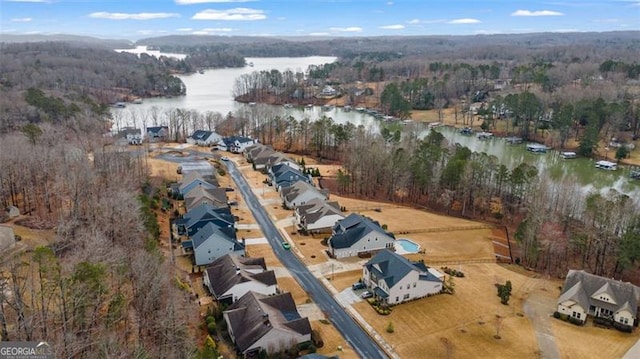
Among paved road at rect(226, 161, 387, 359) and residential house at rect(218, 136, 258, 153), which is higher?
residential house at rect(218, 136, 258, 153)

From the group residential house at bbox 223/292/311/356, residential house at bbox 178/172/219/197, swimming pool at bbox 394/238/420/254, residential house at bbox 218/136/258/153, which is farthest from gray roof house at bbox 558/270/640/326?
residential house at bbox 218/136/258/153

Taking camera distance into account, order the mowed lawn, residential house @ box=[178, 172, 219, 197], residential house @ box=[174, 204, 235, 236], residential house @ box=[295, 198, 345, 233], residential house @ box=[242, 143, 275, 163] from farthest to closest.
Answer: residential house @ box=[242, 143, 275, 163] → residential house @ box=[178, 172, 219, 197] → residential house @ box=[295, 198, 345, 233] → residential house @ box=[174, 204, 235, 236] → the mowed lawn

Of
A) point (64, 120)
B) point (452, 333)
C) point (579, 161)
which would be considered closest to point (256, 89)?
point (64, 120)

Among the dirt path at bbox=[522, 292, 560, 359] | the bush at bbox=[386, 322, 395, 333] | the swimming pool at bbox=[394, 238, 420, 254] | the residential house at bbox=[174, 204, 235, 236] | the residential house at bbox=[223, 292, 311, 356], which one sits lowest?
the dirt path at bbox=[522, 292, 560, 359]

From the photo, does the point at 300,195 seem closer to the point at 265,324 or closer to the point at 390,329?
the point at 390,329

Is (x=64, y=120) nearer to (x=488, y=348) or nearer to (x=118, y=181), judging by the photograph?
(x=118, y=181)

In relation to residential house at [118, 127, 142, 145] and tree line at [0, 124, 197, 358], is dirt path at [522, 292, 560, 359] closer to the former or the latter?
tree line at [0, 124, 197, 358]
